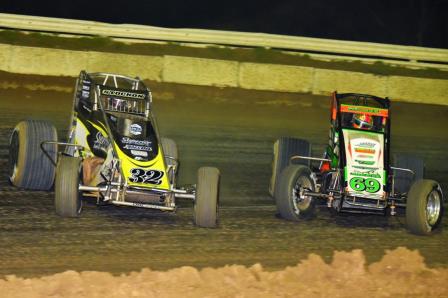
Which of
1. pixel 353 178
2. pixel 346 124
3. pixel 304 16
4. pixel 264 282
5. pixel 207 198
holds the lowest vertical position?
pixel 264 282

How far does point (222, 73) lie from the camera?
674 inches

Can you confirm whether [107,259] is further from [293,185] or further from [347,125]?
[347,125]

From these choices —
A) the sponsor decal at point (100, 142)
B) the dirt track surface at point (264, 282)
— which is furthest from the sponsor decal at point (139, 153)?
the dirt track surface at point (264, 282)

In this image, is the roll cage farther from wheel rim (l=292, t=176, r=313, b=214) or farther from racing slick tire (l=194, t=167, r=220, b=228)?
racing slick tire (l=194, t=167, r=220, b=228)

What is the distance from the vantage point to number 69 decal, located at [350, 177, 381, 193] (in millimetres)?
9805

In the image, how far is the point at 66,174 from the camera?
28.2 ft

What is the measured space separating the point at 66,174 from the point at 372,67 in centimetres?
1138

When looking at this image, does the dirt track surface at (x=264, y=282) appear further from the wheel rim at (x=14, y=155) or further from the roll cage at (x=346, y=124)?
the wheel rim at (x=14, y=155)

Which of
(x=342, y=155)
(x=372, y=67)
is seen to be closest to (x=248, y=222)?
(x=342, y=155)

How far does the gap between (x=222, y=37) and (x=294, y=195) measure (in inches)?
358

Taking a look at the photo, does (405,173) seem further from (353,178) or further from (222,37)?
(222,37)

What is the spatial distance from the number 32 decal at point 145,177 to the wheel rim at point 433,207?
297cm

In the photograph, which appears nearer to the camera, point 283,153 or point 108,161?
point 108,161

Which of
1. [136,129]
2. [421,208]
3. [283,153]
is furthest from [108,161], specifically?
[421,208]
